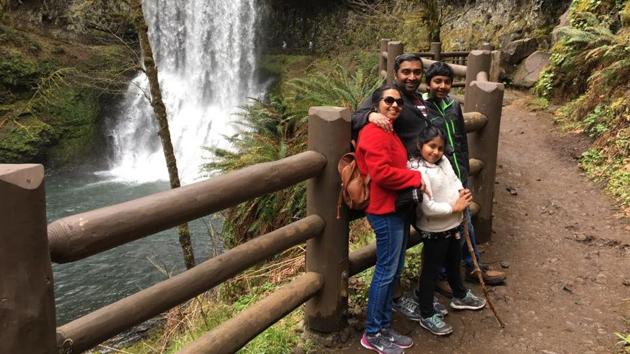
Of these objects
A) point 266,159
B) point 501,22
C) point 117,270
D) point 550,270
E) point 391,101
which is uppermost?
point 501,22

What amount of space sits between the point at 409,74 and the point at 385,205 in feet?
3.01

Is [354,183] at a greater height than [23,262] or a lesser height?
lesser

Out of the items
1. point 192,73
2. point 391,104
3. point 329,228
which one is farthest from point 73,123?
point 391,104

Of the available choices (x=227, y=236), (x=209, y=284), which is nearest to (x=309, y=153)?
(x=209, y=284)

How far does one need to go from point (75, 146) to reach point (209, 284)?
1891 centimetres

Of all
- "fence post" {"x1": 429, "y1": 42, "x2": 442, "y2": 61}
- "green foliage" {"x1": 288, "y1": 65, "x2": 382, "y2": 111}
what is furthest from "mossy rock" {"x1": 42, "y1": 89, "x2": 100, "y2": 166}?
"fence post" {"x1": 429, "y1": 42, "x2": 442, "y2": 61}

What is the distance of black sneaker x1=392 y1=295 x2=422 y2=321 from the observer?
3.89 m

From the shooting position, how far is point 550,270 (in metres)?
4.68

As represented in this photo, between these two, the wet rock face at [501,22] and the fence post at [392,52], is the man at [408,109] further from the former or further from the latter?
the wet rock face at [501,22]

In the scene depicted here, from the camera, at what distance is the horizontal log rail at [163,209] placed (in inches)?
84.0

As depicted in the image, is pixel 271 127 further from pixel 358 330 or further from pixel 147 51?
pixel 358 330

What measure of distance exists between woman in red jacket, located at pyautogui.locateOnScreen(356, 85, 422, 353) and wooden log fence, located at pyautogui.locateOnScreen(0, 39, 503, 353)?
26 centimetres

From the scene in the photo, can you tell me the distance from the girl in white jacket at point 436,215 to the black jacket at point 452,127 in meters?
0.31

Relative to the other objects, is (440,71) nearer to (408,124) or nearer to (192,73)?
(408,124)
